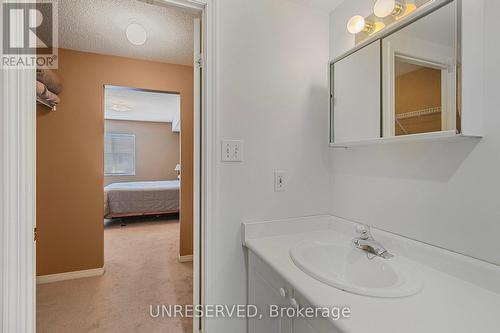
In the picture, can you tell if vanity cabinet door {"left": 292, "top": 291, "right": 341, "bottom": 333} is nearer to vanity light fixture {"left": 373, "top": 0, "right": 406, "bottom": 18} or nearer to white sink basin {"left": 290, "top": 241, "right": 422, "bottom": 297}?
white sink basin {"left": 290, "top": 241, "right": 422, "bottom": 297}

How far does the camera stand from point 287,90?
1505 mm

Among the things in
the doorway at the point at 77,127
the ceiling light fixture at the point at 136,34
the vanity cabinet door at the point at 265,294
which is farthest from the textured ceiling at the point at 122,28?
the vanity cabinet door at the point at 265,294

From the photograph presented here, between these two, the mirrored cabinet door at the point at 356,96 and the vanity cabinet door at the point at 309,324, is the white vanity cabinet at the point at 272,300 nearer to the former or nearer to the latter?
the vanity cabinet door at the point at 309,324

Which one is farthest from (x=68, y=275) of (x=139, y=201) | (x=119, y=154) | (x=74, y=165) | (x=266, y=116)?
(x=119, y=154)

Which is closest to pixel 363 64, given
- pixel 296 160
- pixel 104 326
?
pixel 296 160


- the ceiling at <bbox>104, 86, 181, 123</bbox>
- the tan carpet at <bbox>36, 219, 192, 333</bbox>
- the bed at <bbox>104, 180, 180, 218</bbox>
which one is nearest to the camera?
the tan carpet at <bbox>36, 219, 192, 333</bbox>

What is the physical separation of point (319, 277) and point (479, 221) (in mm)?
639

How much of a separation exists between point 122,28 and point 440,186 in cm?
267

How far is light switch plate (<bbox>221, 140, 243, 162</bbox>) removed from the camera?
4.43ft

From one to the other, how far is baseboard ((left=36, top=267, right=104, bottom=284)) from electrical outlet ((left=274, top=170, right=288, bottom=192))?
2398mm

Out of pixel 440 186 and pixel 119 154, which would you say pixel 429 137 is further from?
pixel 119 154

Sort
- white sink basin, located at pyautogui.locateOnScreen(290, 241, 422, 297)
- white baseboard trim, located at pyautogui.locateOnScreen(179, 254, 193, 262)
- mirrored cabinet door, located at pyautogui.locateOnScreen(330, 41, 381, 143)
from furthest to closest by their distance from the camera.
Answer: white baseboard trim, located at pyautogui.locateOnScreen(179, 254, 193, 262) → mirrored cabinet door, located at pyautogui.locateOnScreen(330, 41, 381, 143) → white sink basin, located at pyautogui.locateOnScreen(290, 241, 422, 297)

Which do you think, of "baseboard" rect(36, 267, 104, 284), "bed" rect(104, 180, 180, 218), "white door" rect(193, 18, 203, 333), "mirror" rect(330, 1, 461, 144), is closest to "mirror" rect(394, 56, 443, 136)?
"mirror" rect(330, 1, 461, 144)

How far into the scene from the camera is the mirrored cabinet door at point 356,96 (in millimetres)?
1243
